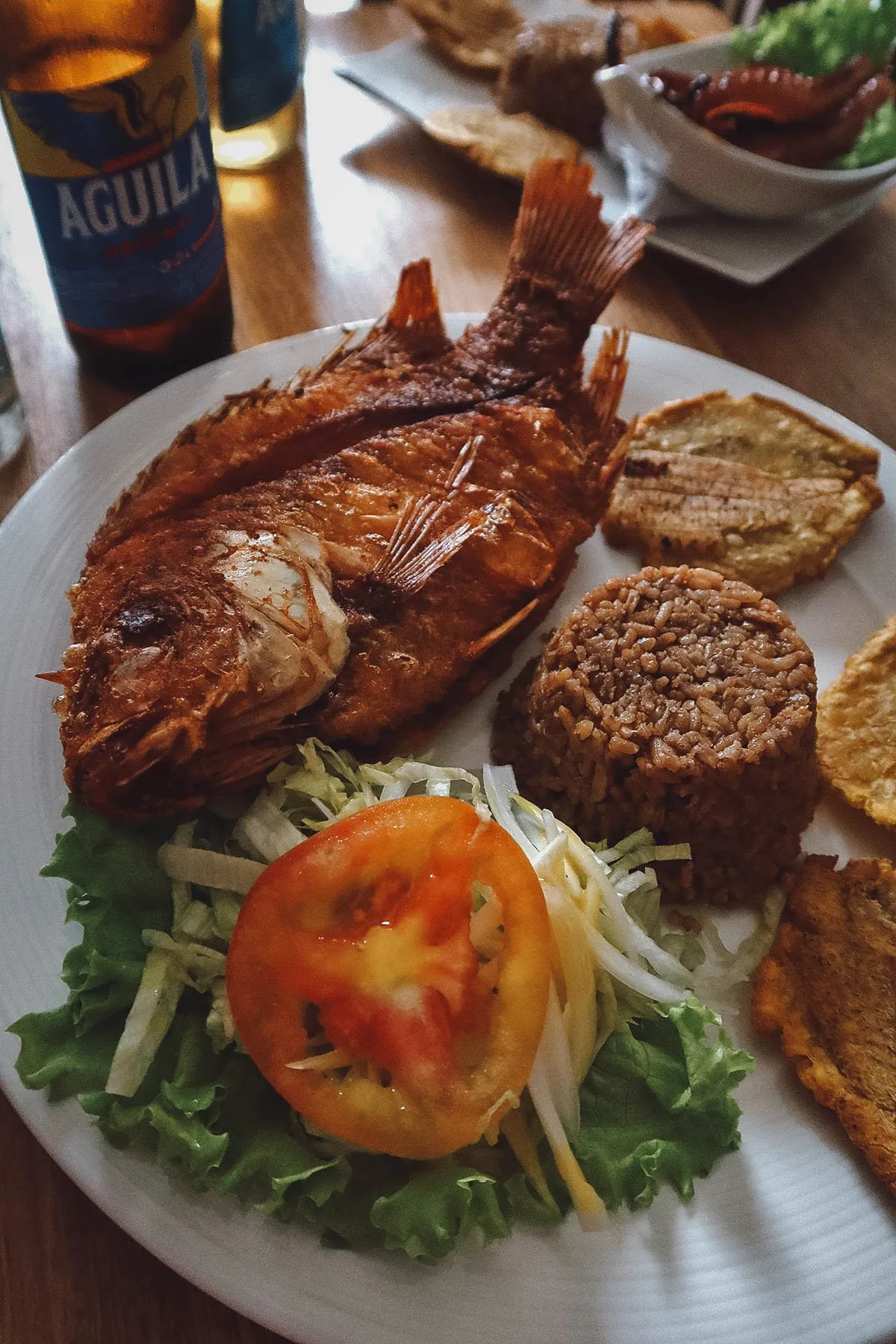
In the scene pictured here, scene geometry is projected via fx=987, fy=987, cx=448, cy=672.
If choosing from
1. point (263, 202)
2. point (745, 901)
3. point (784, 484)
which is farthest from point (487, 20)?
point (745, 901)

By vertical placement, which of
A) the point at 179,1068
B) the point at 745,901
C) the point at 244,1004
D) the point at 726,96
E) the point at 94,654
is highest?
the point at 726,96

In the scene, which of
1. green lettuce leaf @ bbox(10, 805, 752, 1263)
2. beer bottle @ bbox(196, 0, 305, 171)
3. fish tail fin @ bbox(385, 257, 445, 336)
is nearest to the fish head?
green lettuce leaf @ bbox(10, 805, 752, 1263)

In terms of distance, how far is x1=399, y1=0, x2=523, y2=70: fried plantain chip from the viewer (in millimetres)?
3049

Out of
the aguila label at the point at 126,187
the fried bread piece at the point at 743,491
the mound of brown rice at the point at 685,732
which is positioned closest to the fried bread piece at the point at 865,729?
the mound of brown rice at the point at 685,732

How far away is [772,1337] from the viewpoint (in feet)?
3.67

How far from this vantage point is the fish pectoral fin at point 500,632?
5.28 feet

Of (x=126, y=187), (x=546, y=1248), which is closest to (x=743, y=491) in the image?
(x=126, y=187)

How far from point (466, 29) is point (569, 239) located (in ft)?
5.20

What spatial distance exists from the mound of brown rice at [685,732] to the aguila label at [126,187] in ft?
3.54

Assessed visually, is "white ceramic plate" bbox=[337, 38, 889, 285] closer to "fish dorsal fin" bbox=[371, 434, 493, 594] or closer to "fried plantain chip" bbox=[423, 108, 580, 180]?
"fried plantain chip" bbox=[423, 108, 580, 180]

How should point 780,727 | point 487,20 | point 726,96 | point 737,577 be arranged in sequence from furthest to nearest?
point 487,20 → point 726,96 → point 737,577 → point 780,727

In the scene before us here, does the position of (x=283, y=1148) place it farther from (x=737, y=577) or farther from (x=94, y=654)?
(x=737, y=577)

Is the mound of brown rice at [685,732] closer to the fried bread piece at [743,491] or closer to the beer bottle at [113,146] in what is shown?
the fried bread piece at [743,491]

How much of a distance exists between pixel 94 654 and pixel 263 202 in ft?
6.49
